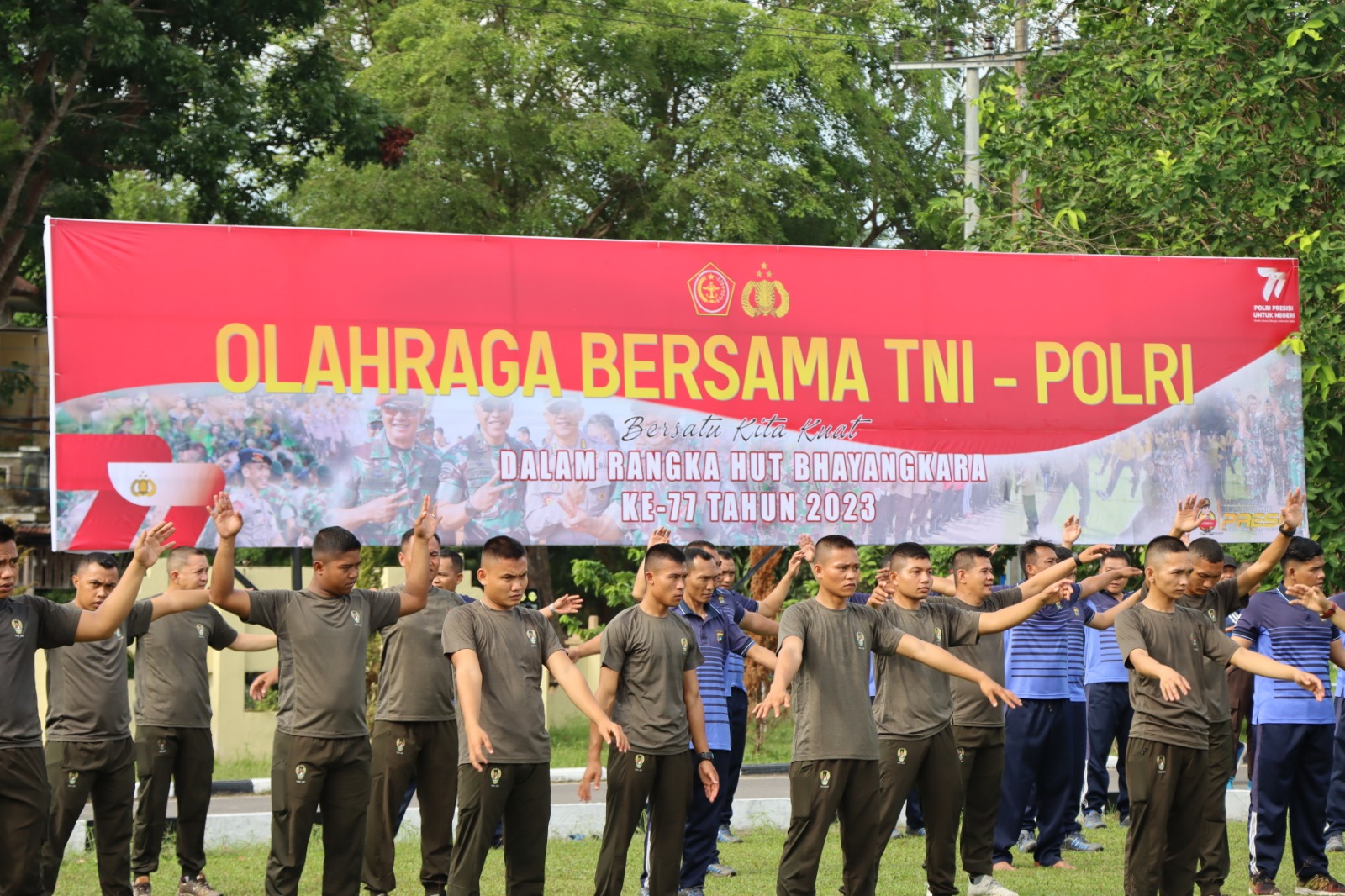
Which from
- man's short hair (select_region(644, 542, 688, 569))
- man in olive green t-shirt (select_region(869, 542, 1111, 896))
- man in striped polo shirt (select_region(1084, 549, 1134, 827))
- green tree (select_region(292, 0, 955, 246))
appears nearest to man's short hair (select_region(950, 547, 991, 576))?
man in olive green t-shirt (select_region(869, 542, 1111, 896))

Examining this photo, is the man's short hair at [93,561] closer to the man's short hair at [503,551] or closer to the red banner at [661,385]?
the red banner at [661,385]

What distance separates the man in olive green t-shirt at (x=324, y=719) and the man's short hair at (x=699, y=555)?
1.49 m

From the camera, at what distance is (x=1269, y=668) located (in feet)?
25.2

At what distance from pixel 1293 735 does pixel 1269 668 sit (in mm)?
1449

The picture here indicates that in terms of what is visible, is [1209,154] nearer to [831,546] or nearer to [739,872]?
[831,546]

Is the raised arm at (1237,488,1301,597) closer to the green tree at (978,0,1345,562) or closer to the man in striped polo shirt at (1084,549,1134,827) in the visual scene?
the man in striped polo shirt at (1084,549,1134,827)

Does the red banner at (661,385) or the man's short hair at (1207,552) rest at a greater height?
the red banner at (661,385)

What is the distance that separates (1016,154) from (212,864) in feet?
27.4

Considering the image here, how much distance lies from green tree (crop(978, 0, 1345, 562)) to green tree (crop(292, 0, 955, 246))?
794 cm

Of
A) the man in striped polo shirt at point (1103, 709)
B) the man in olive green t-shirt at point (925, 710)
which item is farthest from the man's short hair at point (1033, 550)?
the man in olive green t-shirt at point (925, 710)

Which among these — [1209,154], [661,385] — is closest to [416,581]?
[661,385]

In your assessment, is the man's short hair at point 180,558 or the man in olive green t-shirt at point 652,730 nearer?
the man in olive green t-shirt at point 652,730

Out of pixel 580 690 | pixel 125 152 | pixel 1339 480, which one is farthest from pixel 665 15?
pixel 580 690

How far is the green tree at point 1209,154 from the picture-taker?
11.9 metres
